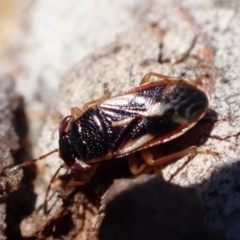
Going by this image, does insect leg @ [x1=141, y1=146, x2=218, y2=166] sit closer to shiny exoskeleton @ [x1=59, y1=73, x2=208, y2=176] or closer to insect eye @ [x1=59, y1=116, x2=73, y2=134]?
shiny exoskeleton @ [x1=59, y1=73, x2=208, y2=176]

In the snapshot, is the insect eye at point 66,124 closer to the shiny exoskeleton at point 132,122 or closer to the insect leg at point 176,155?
the shiny exoskeleton at point 132,122

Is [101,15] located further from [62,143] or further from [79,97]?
[62,143]

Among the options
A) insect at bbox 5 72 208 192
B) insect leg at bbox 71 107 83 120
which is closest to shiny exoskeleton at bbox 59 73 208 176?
insect at bbox 5 72 208 192

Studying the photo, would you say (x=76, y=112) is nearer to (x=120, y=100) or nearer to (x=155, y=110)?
(x=120, y=100)

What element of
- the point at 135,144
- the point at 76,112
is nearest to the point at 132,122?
the point at 135,144

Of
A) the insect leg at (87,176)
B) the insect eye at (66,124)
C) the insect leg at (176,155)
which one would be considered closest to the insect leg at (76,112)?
the insect eye at (66,124)

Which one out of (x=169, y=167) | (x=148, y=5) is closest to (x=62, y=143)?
(x=169, y=167)
